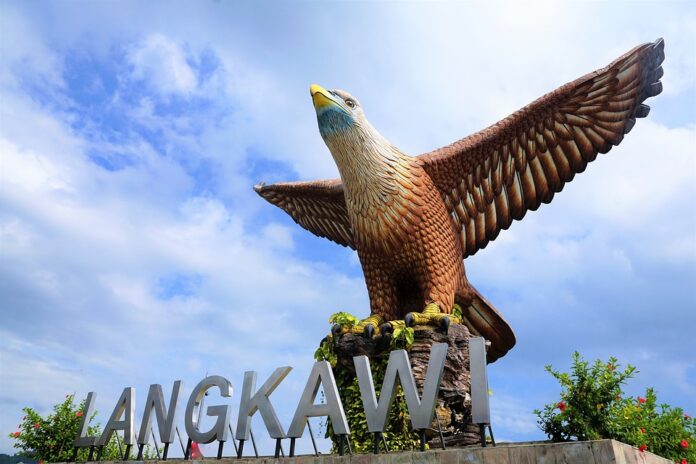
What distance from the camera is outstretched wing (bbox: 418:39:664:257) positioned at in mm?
7285

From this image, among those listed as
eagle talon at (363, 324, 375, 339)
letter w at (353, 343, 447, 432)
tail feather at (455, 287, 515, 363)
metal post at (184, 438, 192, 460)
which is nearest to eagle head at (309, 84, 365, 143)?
eagle talon at (363, 324, 375, 339)

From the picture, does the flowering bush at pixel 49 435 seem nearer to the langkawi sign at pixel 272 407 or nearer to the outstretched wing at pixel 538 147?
the langkawi sign at pixel 272 407

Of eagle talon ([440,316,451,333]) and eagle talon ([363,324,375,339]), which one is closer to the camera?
eagle talon ([440,316,451,333])

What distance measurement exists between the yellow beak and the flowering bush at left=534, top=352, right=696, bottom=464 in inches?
180

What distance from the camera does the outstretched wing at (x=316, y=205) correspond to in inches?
368

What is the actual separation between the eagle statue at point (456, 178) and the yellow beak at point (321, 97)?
0.04ft

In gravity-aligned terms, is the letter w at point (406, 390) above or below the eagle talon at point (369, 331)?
below

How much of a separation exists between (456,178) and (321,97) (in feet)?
7.12

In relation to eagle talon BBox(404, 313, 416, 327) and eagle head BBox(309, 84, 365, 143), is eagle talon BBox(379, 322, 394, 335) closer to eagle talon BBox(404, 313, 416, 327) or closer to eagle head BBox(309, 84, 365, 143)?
eagle talon BBox(404, 313, 416, 327)

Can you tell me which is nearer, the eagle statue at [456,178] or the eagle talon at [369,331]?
the eagle talon at [369,331]

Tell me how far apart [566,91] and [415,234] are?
2.58 meters

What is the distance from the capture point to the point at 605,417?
7508 millimetres

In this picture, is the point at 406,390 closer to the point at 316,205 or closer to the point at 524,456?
the point at 524,456

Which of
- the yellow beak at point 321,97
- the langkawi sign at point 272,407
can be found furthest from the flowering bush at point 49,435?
the yellow beak at point 321,97
